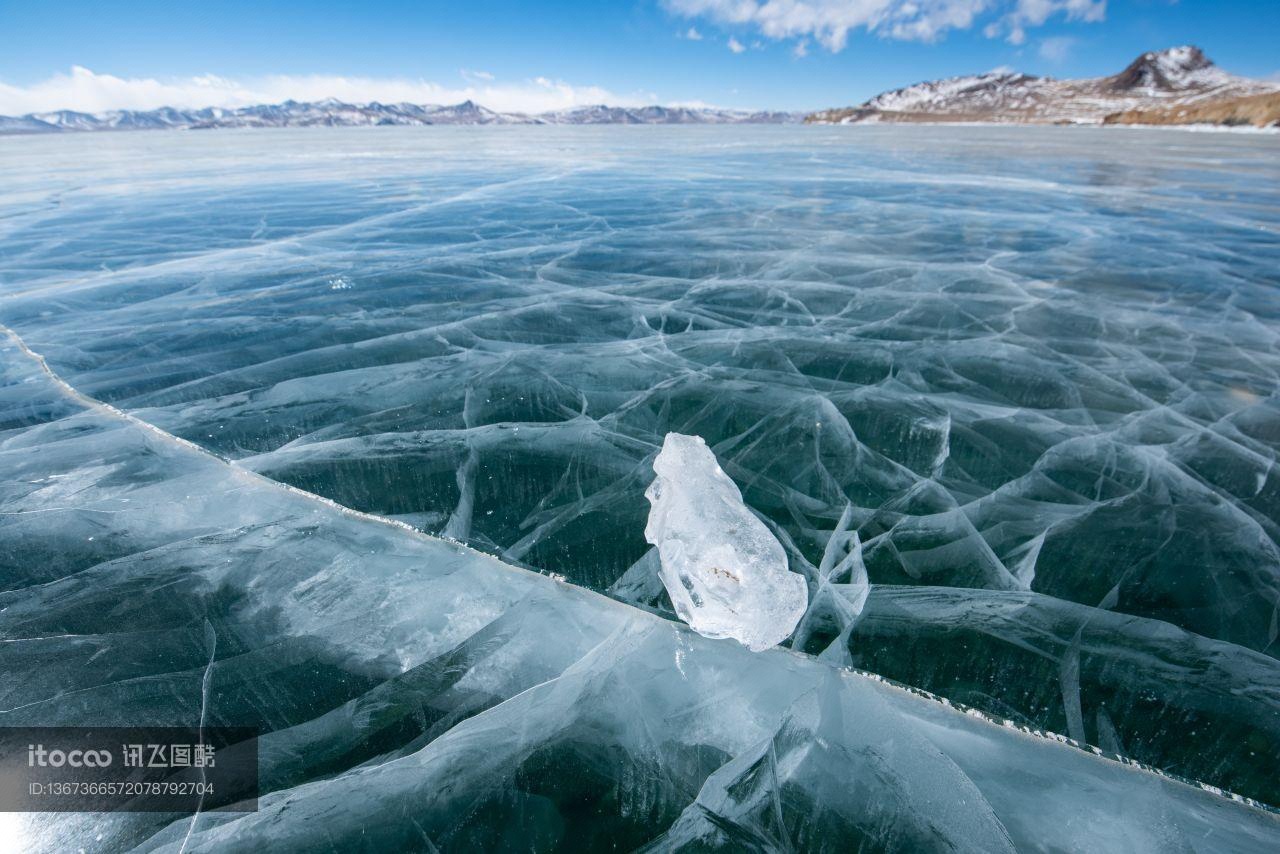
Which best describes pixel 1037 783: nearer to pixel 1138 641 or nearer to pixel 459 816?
pixel 1138 641

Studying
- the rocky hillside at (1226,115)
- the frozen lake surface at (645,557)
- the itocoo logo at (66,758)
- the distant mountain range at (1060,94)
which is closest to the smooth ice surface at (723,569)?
the frozen lake surface at (645,557)

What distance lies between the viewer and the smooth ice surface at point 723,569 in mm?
1567

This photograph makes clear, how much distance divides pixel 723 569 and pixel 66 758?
1715mm

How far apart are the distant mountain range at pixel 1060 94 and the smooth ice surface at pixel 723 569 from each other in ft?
315

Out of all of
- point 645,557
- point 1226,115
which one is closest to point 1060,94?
point 1226,115

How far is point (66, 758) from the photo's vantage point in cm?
134

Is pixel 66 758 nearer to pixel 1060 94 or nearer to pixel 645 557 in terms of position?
pixel 645 557

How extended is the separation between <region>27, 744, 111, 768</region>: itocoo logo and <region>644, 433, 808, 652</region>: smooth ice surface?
4.86 feet

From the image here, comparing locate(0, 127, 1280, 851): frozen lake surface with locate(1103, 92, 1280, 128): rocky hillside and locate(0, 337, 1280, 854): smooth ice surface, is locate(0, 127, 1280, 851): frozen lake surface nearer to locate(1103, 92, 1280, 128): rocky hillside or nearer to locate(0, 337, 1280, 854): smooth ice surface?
locate(0, 337, 1280, 854): smooth ice surface

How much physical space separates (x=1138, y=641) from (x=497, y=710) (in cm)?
192

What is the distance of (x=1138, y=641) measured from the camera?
66.2 inches

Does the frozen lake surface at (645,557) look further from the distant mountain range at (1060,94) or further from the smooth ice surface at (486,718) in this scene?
the distant mountain range at (1060,94)

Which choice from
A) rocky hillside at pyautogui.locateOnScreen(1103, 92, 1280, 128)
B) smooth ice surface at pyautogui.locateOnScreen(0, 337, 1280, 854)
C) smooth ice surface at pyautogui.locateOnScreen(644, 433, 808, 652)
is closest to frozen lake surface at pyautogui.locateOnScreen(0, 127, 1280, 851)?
smooth ice surface at pyautogui.locateOnScreen(0, 337, 1280, 854)

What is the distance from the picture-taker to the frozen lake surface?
1.29 metres
